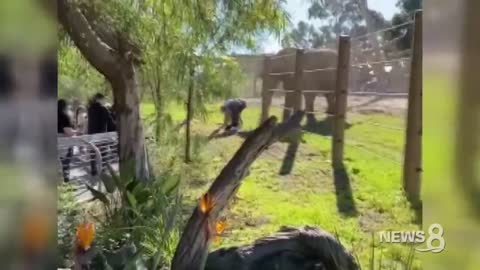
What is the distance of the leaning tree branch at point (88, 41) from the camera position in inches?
116

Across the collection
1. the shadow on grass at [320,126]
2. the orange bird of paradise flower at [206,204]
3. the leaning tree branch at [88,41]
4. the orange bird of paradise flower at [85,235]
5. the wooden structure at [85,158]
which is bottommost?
the orange bird of paradise flower at [85,235]

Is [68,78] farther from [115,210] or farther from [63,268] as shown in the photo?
[63,268]

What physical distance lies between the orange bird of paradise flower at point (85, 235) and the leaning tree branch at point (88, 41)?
70cm

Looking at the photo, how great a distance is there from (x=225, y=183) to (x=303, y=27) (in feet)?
2.68

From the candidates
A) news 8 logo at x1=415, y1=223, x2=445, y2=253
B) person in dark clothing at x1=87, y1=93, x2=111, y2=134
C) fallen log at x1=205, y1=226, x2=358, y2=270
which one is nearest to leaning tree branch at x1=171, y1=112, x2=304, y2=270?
fallen log at x1=205, y1=226, x2=358, y2=270

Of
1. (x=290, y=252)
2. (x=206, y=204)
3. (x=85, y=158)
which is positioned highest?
(x=85, y=158)

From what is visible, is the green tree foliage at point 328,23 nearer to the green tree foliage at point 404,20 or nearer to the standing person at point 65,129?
the green tree foliage at point 404,20

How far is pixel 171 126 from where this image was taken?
3.04 meters

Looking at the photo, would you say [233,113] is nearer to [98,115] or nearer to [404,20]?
[98,115]

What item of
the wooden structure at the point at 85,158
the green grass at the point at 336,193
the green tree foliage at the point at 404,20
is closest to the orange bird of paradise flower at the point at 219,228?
the green grass at the point at 336,193

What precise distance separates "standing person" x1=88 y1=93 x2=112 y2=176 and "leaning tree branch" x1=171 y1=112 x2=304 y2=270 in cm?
51

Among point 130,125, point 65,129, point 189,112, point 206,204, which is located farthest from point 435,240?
point 65,129

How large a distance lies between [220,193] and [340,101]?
2.38 ft

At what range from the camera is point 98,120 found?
2988mm
